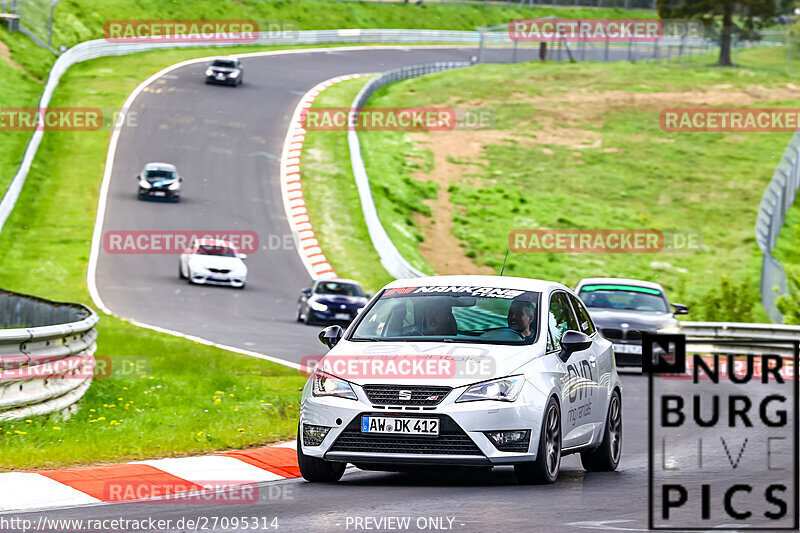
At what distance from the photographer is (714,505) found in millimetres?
9016

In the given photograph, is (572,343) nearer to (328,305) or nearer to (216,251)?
(328,305)

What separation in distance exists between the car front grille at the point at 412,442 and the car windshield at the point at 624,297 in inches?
539

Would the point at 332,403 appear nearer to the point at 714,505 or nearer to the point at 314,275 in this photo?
the point at 714,505

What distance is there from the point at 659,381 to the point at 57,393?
11.9 metres

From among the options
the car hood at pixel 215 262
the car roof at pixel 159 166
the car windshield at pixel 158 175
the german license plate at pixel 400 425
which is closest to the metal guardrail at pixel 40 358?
the german license plate at pixel 400 425

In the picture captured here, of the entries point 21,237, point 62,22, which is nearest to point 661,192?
point 21,237

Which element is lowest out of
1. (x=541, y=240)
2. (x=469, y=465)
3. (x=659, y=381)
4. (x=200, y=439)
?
(x=541, y=240)

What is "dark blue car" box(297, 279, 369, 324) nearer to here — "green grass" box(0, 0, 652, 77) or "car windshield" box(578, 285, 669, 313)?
"car windshield" box(578, 285, 669, 313)

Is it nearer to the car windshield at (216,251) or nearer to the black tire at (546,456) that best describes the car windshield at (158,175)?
the car windshield at (216,251)

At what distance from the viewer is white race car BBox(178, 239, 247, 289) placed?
34.8 meters

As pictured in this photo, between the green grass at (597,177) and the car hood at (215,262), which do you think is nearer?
the car hood at (215,262)

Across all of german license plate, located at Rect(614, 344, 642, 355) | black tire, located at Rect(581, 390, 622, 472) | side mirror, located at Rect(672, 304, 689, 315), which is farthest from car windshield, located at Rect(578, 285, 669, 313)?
black tire, located at Rect(581, 390, 622, 472)

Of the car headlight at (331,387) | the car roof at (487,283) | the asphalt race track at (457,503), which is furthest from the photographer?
the car roof at (487,283)

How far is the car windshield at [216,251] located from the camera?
35156 millimetres
